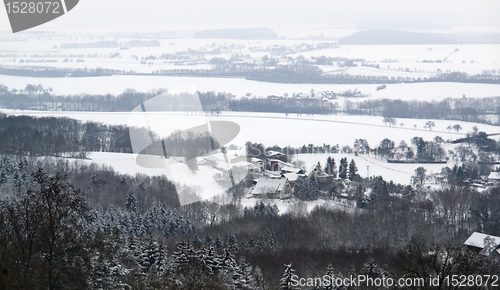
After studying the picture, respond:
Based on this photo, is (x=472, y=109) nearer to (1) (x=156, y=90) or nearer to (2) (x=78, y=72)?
(1) (x=156, y=90)

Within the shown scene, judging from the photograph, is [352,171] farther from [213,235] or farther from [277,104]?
[277,104]

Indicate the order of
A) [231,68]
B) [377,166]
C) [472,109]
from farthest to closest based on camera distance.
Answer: [231,68]
[472,109]
[377,166]

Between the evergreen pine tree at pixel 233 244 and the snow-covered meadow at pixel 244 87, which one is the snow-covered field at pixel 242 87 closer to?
the snow-covered meadow at pixel 244 87

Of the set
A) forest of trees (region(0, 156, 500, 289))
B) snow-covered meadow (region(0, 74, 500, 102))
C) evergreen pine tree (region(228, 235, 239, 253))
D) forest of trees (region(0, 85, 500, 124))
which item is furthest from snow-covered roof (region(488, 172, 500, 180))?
snow-covered meadow (region(0, 74, 500, 102))

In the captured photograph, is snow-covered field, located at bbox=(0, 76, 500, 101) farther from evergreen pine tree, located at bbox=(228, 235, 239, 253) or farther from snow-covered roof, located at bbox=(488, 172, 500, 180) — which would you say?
evergreen pine tree, located at bbox=(228, 235, 239, 253)

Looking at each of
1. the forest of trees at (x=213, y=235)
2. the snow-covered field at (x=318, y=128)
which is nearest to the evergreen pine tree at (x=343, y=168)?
the forest of trees at (x=213, y=235)

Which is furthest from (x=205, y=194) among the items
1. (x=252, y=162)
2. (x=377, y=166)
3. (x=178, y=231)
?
(x=377, y=166)

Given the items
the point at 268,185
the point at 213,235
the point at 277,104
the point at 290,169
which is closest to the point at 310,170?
the point at 290,169
